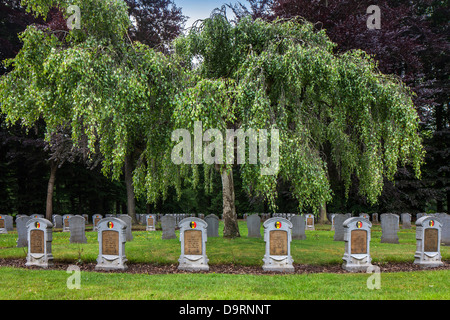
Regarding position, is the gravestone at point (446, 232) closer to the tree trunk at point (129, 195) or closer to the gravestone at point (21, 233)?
the gravestone at point (21, 233)

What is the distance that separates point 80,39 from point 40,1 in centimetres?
122

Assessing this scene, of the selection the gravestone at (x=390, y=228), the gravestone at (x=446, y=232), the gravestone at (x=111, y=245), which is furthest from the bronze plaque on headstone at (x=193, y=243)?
the gravestone at (x=446, y=232)

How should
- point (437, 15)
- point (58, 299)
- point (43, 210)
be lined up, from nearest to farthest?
point (58, 299) → point (437, 15) → point (43, 210)

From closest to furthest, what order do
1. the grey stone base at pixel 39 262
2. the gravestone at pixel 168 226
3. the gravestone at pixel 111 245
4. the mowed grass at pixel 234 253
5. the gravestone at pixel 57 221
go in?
the gravestone at pixel 111 245 → the grey stone base at pixel 39 262 → the mowed grass at pixel 234 253 → the gravestone at pixel 168 226 → the gravestone at pixel 57 221

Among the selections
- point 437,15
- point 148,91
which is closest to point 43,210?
point 148,91

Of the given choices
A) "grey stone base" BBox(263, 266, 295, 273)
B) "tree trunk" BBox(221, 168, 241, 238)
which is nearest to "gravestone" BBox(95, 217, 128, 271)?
"grey stone base" BBox(263, 266, 295, 273)

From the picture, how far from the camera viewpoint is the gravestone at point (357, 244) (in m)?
8.14

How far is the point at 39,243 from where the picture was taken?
855 cm

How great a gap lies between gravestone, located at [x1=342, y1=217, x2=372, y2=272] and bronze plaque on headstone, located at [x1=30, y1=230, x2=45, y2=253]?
7.46m

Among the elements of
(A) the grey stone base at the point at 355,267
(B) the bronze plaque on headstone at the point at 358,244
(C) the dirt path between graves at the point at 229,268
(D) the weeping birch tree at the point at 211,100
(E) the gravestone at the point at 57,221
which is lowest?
(E) the gravestone at the point at 57,221

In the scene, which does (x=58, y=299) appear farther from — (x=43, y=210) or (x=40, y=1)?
(x=43, y=210)

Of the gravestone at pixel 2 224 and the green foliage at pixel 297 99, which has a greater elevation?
the green foliage at pixel 297 99

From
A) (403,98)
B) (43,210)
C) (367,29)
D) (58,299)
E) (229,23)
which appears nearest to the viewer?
(58,299)

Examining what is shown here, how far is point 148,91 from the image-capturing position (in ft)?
24.6
